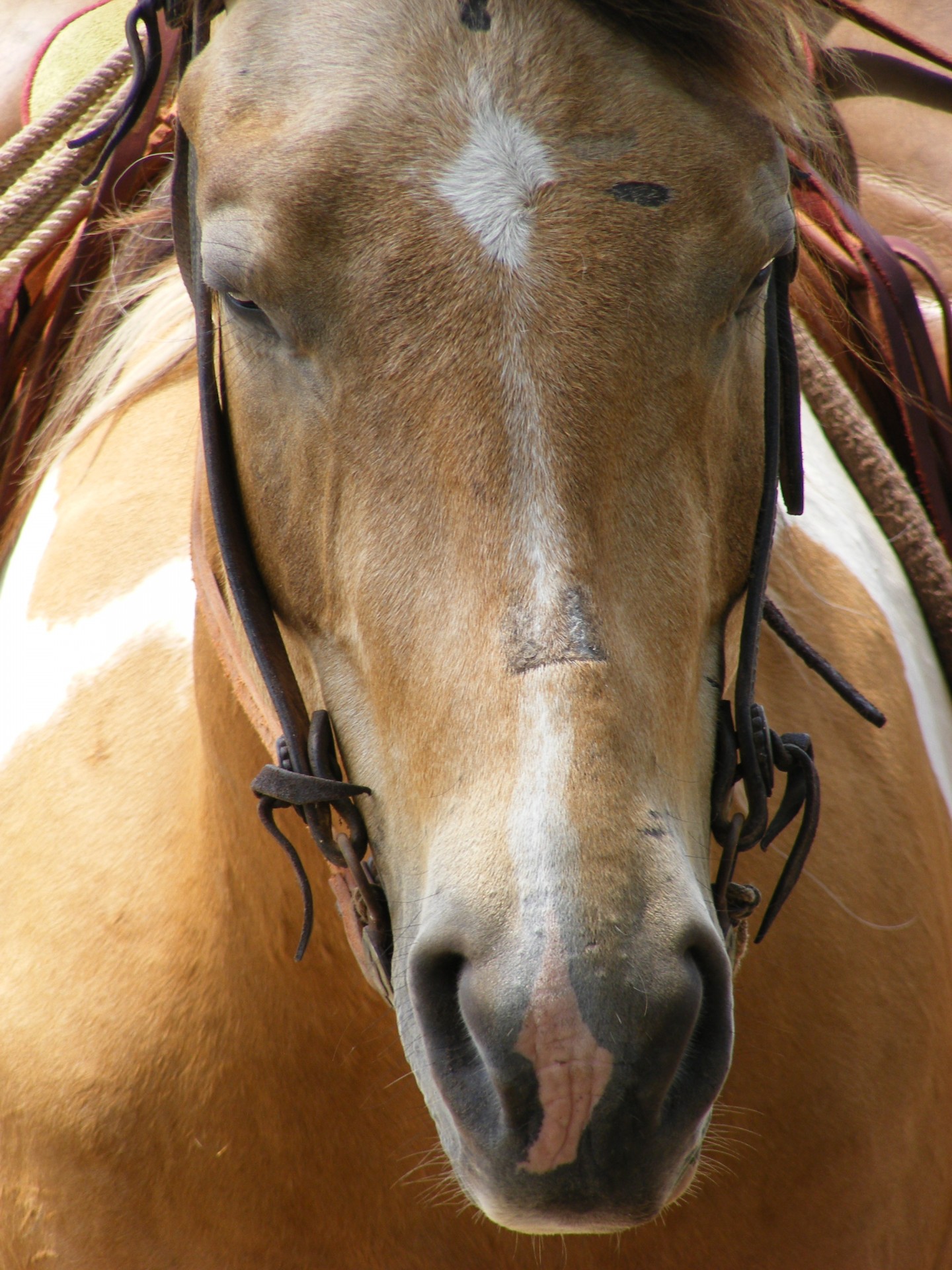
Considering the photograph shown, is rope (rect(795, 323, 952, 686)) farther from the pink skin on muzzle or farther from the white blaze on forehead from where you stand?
the pink skin on muzzle

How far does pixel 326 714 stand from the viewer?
1143mm

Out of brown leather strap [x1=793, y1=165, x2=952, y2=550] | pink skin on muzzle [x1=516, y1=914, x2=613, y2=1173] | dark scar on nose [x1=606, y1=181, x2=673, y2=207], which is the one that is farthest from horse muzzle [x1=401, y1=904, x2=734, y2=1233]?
brown leather strap [x1=793, y1=165, x2=952, y2=550]

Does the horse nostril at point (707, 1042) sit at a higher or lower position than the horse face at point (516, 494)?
lower

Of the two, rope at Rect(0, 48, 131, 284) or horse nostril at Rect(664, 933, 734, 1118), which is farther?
rope at Rect(0, 48, 131, 284)

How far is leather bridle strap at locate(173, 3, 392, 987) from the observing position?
1.11 m

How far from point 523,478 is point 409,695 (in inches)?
7.7

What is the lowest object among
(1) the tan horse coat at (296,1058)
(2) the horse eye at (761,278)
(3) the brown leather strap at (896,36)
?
(1) the tan horse coat at (296,1058)

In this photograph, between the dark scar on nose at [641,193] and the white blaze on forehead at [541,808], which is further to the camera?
the dark scar on nose at [641,193]

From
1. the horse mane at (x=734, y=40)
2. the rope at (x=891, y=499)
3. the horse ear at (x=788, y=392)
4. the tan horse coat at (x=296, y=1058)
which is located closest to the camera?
the horse mane at (x=734, y=40)

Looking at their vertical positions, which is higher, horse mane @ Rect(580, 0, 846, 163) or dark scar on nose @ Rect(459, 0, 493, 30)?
dark scar on nose @ Rect(459, 0, 493, 30)

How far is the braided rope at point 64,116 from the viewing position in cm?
190

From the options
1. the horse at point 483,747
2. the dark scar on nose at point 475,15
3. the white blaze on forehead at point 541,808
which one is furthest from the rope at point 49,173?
the white blaze on forehead at point 541,808

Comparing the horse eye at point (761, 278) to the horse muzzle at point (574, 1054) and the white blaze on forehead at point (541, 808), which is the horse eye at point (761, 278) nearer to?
the white blaze on forehead at point (541, 808)

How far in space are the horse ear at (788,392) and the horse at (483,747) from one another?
0.02 metres
